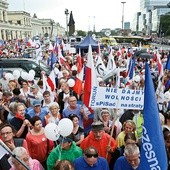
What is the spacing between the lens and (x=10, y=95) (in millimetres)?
6801

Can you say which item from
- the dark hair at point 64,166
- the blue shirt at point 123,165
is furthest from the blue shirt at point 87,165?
the dark hair at point 64,166

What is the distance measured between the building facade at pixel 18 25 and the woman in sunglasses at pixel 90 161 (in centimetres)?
7225

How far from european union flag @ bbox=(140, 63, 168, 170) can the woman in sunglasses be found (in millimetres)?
771

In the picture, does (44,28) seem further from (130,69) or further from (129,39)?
(130,69)

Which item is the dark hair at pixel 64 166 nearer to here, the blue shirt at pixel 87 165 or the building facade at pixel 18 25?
the blue shirt at pixel 87 165

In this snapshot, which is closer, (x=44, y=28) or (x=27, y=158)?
(x=27, y=158)

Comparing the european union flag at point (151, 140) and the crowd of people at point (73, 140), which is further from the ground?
the european union flag at point (151, 140)

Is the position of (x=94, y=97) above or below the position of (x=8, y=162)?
above

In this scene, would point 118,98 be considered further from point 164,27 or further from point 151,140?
point 164,27

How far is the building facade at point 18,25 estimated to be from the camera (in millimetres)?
85131

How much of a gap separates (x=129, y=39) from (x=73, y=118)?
143 feet

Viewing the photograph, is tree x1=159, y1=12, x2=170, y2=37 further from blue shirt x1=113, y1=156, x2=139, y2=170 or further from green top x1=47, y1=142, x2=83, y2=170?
blue shirt x1=113, y1=156, x2=139, y2=170

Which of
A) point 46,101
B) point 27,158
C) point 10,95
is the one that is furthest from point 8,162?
point 10,95

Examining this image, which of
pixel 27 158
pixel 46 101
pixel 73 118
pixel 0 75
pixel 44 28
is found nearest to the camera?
pixel 27 158
